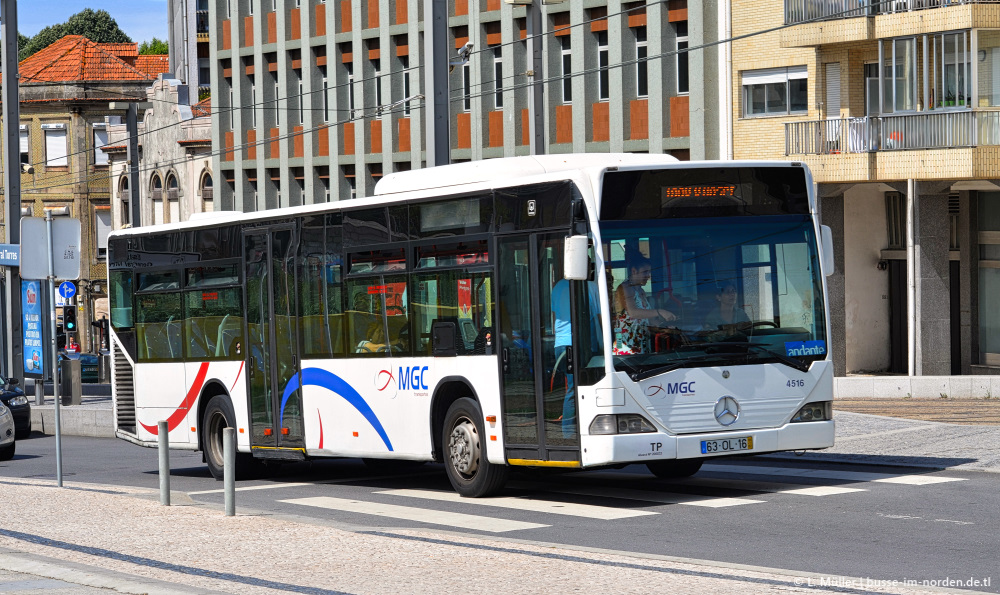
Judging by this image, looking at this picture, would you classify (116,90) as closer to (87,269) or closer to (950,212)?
(87,269)

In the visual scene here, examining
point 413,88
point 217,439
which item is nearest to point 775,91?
point 413,88

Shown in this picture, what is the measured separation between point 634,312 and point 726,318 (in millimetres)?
884

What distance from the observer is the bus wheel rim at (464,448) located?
49.5 feet

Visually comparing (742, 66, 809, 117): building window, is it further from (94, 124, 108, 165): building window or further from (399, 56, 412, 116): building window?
(94, 124, 108, 165): building window

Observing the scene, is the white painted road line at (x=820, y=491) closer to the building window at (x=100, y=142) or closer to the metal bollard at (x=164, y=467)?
the metal bollard at (x=164, y=467)

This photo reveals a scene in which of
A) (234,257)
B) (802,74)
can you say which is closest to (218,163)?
(802,74)

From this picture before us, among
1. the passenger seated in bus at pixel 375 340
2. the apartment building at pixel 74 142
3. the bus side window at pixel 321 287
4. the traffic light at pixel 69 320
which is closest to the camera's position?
the passenger seated in bus at pixel 375 340

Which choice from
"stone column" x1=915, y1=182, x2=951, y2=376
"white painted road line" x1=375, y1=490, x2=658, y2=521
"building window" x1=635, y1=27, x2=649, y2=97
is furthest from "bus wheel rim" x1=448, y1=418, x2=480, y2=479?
"building window" x1=635, y1=27, x2=649, y2=97

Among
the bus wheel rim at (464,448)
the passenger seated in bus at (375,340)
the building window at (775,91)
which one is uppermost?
the building window at (775,91)

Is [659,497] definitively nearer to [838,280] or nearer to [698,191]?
[698,191]

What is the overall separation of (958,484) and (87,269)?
64444 mm

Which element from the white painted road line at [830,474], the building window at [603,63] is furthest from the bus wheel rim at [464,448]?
the building window at [603,63]

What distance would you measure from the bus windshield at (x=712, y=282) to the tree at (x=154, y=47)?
107762mm

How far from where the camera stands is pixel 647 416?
13.7 metres
